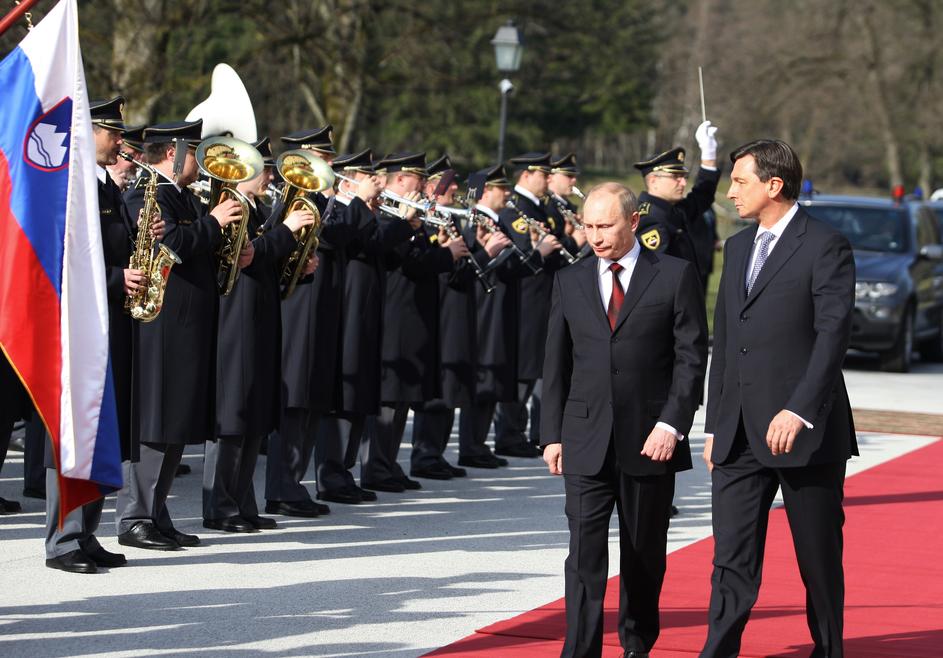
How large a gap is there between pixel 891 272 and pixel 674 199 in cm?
942

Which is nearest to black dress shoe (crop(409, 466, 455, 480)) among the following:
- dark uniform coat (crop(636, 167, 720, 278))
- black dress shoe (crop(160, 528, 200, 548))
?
dark uniform coat (crop(636, 167, 720, 278))

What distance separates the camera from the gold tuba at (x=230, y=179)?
7.95 meters

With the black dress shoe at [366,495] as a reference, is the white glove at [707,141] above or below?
above

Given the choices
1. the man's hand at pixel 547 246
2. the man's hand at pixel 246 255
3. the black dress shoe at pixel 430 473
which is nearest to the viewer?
the man's hand at pixel 246 255

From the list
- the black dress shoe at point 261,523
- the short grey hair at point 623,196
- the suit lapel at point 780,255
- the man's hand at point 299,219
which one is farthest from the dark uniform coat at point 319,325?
the suit lapel at point 780,255

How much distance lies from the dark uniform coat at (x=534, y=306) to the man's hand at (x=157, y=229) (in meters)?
4.56

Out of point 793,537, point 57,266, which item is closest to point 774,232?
point 793,537

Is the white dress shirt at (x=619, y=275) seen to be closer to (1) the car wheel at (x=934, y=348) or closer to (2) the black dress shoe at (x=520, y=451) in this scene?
(2) the black dress shoe at (x=520, y=451)

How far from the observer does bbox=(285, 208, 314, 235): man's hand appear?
841 cm

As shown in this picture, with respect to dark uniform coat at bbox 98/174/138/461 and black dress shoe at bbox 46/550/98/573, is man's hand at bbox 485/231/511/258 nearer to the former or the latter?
dark uniform coat at bbox 98/174/138/461

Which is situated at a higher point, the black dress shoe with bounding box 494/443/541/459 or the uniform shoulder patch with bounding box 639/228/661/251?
the uniform shoulder patch with bounding box 639/228/661/251

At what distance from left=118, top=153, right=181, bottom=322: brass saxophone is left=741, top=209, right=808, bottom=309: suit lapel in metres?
2.93

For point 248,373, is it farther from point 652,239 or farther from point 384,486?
point 652,239

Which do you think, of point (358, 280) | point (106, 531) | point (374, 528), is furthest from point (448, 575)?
point (358, 280)
